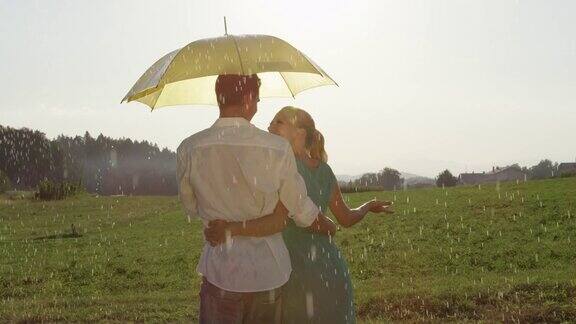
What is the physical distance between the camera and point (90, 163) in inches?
5281

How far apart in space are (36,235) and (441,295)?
1039 inches

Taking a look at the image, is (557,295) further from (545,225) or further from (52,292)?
(545,225)

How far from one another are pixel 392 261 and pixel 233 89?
16752 mm

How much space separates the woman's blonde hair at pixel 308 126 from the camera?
481 centimetres

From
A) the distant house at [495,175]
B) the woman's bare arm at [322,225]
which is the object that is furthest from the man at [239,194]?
the distant house at [495,175]

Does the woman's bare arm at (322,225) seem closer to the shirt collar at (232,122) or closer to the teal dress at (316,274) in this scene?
the teal dress at (316,274)

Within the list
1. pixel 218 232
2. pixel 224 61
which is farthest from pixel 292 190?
pixel 224 61

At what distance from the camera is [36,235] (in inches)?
1284

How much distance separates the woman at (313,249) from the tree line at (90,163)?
226ft

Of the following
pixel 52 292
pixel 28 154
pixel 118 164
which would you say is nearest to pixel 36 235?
pixel 52 292

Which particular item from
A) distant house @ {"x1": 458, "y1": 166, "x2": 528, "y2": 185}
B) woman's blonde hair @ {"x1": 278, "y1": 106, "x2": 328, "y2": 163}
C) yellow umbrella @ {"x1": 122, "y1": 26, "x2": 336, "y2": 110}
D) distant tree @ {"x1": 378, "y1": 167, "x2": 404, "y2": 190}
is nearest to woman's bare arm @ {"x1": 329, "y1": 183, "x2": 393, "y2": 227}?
woman's blonde hair @ {"x1": 278, "y1": 106, "x2": 328, "y2": 163}

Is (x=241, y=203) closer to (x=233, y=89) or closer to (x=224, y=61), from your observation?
(x=233, y=89)

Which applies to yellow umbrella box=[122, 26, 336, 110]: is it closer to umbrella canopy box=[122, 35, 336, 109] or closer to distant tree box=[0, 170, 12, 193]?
umbrella canopy box=[122, 35, 336, 109]

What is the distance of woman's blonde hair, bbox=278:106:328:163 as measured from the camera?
4.81 metres
